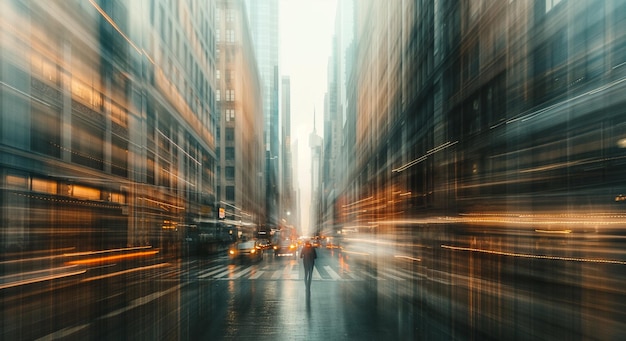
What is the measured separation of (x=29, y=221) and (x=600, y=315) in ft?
46.1

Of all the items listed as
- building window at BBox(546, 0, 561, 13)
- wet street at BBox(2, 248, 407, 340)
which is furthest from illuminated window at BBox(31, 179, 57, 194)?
building window at BBox(546, 0, 561, 13)

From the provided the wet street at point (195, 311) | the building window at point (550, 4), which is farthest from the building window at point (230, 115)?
the building window at point (550, 4)

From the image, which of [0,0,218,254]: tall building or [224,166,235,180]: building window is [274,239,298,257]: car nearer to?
[0,0,218,254]: tall building

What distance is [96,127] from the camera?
2266 cm

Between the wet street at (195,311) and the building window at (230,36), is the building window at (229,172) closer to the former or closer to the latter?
the building window at (230,36)

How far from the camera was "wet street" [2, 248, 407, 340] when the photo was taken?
959 cm

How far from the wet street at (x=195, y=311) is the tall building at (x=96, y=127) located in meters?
1.74

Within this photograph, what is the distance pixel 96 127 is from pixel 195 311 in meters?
13.9

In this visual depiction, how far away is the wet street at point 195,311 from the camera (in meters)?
9.59

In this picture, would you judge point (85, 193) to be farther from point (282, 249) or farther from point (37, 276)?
point (282, 249)

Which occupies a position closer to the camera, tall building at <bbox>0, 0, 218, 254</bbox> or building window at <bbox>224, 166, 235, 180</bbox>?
tall building at <bbox>0, 0, 218, 254</bbox>

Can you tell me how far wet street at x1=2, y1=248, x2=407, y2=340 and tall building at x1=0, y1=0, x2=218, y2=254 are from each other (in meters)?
1.74

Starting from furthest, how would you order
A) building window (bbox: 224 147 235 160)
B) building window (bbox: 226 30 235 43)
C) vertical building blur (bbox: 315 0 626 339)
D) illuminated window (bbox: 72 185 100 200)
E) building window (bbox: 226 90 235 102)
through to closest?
building window (bbox: 226 90 235 102) → building window (bbox: 226 30 235 43) → building window (bbox: 224 147 235 160) → illuminated window (bbox: 72 185 100 200) → vertical building blur (bbox: 315 0 626 339)

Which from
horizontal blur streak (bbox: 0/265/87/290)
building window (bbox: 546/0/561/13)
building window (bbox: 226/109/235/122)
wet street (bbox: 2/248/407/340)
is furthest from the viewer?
building window (bbox: 226/109/235/122)
